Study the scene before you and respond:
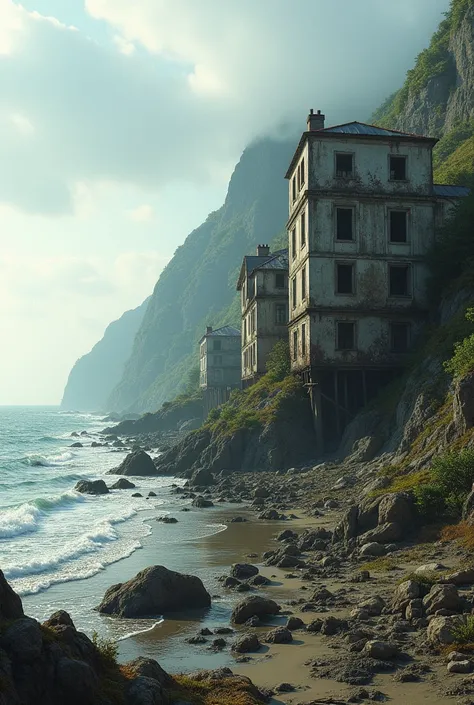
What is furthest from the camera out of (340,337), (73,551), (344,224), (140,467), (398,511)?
(140,467)

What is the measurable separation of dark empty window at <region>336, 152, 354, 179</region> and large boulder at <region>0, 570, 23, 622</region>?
1457 inches

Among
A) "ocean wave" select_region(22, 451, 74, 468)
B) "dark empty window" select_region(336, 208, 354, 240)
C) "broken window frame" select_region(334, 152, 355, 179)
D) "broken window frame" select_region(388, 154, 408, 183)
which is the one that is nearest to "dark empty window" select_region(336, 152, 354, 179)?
"broken window frame" select_region(334, 152, 355, 179)

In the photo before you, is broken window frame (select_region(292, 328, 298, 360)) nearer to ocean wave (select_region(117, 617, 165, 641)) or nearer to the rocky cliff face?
the rocky cliff face

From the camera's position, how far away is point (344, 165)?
140ft

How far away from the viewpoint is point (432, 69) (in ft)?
282

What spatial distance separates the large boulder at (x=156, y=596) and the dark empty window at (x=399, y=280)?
1157 inches

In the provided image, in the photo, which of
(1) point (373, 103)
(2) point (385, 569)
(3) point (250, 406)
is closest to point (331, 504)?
(2) point (385, 569)

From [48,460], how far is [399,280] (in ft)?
148

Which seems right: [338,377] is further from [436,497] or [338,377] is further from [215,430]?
[436,497]

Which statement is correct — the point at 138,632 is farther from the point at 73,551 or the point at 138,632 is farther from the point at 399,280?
the point at 399,280

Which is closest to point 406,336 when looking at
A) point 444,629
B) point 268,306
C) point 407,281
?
point 407,281

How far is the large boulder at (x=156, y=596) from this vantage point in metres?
16.0

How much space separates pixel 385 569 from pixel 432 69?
267ft

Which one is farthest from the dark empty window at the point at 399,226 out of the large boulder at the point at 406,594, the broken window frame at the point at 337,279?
the large boulder at the point at 406,594
